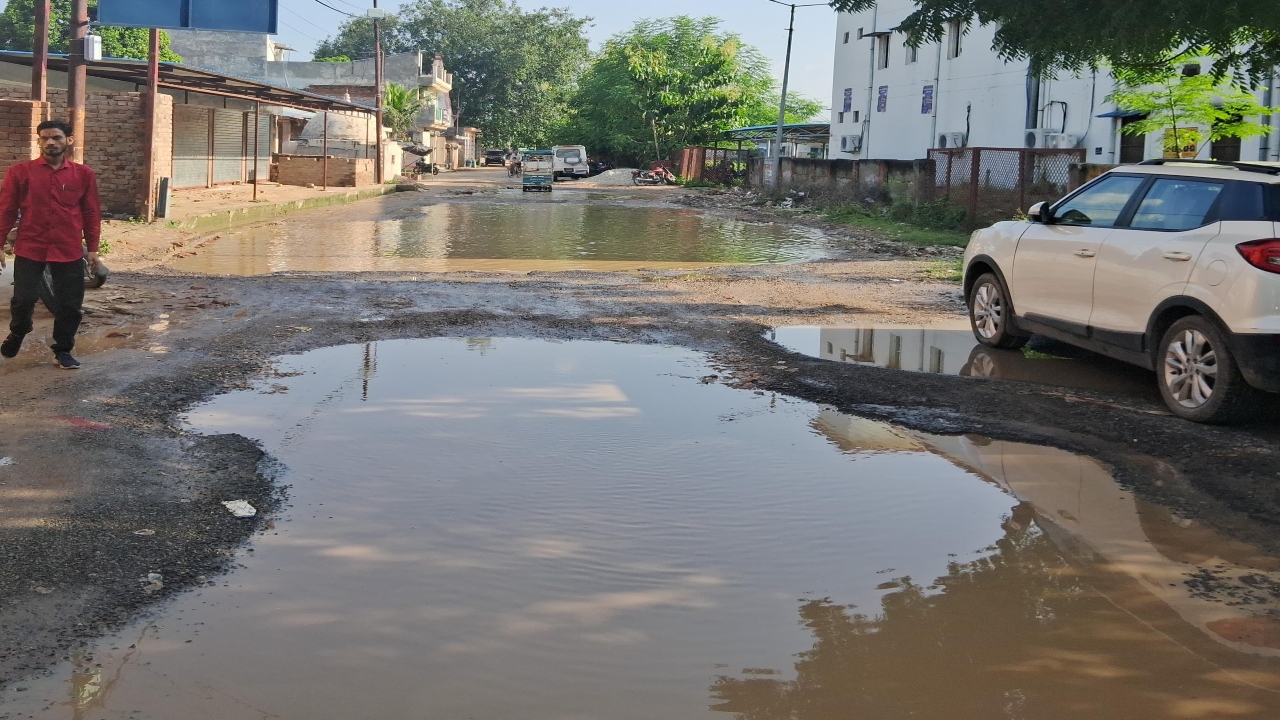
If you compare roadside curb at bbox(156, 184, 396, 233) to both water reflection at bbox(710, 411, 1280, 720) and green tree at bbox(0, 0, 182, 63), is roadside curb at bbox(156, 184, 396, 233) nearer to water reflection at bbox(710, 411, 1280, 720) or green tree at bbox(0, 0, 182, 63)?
water reflection at bbox(710, 411, 1280, 720)

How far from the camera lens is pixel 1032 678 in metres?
3.79

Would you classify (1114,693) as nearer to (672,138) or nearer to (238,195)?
(238,195)

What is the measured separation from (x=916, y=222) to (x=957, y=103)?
44.8 ft

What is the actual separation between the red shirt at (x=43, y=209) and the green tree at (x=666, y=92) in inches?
2279

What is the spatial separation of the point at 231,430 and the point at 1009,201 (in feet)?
63.2

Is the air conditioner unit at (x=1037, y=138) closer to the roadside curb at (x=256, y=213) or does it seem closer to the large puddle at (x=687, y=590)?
the roadside curb at (x=256, y=213)

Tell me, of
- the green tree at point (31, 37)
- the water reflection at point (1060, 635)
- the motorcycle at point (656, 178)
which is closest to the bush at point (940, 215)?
the water reflection at point (1060, 635)

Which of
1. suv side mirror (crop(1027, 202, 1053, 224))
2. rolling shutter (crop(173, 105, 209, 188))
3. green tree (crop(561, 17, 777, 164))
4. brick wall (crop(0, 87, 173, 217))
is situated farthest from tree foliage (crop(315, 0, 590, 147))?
suv side mirror (crop(1027, 202, 1053, 224))

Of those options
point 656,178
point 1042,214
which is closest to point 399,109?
point 656,178

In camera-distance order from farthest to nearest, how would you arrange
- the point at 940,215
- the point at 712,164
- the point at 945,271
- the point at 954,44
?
the point at 712,164, the point at 954,44, the point at 940,215, the point at 945,271

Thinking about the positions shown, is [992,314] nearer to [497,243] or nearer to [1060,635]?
[1060,635]

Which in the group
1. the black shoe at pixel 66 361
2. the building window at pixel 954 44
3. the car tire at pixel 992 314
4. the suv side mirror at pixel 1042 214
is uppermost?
the building window at pixel 954 44

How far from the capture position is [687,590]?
14.7ft

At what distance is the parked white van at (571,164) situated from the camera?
65.3 meters
